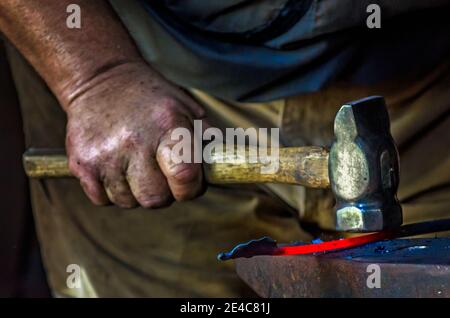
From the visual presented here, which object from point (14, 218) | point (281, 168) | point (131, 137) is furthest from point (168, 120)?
point (14, 218)

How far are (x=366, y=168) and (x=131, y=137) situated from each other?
15.4 inches

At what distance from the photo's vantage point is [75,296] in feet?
5.69

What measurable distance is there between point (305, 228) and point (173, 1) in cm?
46

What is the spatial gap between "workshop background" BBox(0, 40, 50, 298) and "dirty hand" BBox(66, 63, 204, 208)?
436 mm

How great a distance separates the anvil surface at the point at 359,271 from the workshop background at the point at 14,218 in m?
0.81

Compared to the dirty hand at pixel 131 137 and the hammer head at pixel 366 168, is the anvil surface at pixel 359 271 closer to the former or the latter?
the hammer head at pixel 366 168

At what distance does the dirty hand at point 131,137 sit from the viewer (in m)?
1.28

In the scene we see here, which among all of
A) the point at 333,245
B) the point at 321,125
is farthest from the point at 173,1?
the point at 333,245

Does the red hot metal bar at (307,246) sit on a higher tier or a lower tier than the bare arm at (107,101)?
lower

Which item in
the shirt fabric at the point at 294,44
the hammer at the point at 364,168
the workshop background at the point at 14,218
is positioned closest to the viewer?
the hammer at the point at 364,168

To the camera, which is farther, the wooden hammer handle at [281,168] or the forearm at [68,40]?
the forearm at [68,40]

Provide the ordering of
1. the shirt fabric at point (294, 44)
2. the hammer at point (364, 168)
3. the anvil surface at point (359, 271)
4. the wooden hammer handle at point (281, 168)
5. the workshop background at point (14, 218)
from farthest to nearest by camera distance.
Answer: the workshop background at point (14, 218) < the shirt fabric at point (294, 44) < the wooden hammer handle at point (281, 168) < the hammer at point (364, 168) < the anvil surface at point (359, 271)

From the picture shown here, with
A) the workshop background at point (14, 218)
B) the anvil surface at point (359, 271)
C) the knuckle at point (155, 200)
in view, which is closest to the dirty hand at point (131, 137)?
the knuckle at point (155, 200)

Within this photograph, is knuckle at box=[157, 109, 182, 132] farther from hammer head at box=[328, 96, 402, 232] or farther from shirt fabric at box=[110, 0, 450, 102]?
hammer head at box=[328, 96, 402, 232]
